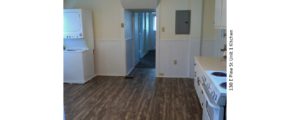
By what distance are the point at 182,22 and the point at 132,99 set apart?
2.25 m

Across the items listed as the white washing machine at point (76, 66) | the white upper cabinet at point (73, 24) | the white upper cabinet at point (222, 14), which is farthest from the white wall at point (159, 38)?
the white upper cabinet at point (222, 14)

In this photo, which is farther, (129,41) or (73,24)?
(129,41)

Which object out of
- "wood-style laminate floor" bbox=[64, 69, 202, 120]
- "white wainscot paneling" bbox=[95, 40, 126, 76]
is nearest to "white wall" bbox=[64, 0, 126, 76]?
"white wainscot paneling" bbox=[95, 40, 126, 76]

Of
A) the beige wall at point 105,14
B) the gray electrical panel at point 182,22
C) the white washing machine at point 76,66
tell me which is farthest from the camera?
the beige wall at point 105,14

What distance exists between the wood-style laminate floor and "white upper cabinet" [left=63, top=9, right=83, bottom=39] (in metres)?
1.14

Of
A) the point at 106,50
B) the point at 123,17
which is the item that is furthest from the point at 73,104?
the point at 123,17

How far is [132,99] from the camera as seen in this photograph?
3.59 m

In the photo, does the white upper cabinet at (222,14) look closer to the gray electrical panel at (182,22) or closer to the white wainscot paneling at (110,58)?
the gray electrical panel at (182,22)

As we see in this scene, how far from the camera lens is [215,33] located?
459cm

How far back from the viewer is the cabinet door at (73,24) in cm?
445

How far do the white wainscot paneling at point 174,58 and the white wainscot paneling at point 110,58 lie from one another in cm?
98

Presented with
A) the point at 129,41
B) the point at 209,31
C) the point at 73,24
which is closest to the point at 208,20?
the point at 209,31

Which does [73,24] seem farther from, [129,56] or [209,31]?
[209,31]
